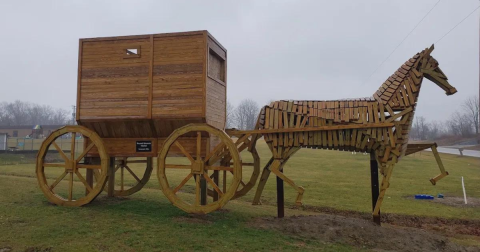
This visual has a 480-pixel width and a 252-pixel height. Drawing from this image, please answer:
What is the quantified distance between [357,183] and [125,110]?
634 inches

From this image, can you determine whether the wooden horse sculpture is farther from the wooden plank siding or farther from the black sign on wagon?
the black sign on wagon

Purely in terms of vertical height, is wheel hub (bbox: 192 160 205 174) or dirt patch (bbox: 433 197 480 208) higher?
wheel hub (bbox: 192 160 205 174)

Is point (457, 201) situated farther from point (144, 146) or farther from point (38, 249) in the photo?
point (38, 249)

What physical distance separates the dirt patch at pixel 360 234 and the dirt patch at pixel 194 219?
4.15ft

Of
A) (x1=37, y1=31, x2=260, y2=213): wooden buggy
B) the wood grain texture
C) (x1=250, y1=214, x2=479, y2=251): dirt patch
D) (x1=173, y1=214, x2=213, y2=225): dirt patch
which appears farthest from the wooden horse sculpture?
the wood grain texture

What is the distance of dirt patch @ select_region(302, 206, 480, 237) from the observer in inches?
398

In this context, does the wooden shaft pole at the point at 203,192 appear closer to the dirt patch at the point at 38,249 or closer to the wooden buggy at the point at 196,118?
the wooden buggy at the point at 196,118

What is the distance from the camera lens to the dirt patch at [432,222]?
10.1 m

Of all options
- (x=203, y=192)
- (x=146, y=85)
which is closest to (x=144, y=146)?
(x=146, y=85)

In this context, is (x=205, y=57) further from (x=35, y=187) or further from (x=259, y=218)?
(x=35, y=187)

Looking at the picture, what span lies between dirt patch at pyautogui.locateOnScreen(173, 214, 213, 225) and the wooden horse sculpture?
7.53 ft

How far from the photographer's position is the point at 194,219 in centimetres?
912

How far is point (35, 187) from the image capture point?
44.9 feet

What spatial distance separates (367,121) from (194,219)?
214 inches
